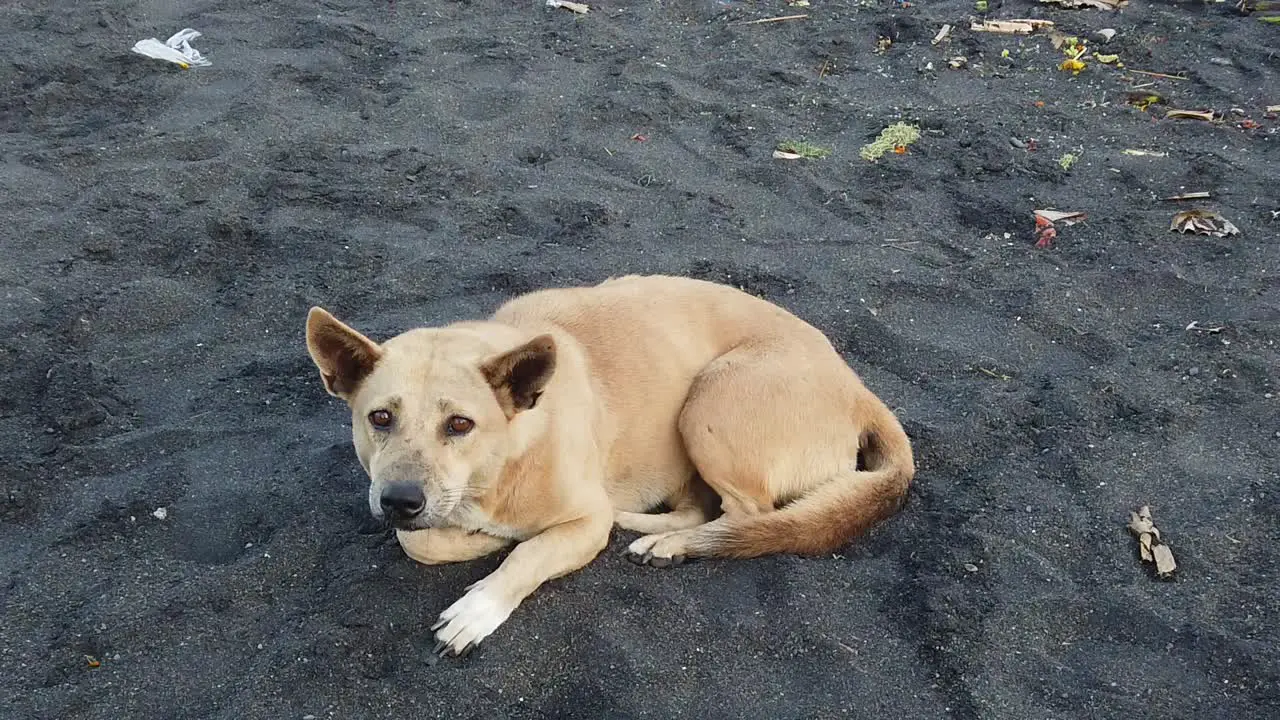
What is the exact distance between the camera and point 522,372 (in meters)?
3.31

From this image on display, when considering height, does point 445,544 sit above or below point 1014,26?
below

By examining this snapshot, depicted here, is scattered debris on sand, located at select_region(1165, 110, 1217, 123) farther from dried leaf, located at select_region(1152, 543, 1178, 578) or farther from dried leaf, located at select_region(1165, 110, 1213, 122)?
dried leaf, located at select_region(1152, 543, 1178, 578)

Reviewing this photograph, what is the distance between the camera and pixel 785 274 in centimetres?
548

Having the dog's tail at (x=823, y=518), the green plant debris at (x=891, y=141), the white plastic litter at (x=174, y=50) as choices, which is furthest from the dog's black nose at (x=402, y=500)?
the white plastic litter at (x=174, y=50)

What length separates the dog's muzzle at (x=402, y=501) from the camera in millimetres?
3020

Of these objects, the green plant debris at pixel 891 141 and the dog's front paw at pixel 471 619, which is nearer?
the dog's front paw at pixel 471 619

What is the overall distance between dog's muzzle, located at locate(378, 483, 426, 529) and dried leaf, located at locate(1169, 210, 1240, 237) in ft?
15.4

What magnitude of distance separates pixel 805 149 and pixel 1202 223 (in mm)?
2339

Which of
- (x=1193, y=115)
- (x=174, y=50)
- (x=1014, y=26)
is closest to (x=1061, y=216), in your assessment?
(x=1193, y=115)

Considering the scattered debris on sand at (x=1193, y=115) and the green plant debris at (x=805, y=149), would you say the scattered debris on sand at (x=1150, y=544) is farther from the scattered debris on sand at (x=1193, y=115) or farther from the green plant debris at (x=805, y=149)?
the scattered debris on sand at (x=1193, y=115)

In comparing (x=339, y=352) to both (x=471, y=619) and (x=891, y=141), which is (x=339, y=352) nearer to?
(x=471, y=619)

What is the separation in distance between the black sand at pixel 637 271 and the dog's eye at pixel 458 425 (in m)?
0.64

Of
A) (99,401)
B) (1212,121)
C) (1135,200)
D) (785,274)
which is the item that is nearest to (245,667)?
(99,401)

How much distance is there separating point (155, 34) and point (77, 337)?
140 inches
